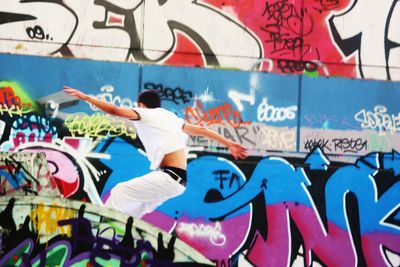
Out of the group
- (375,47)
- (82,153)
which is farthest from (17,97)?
(375,47)

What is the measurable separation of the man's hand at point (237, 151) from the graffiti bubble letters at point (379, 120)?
163 cm

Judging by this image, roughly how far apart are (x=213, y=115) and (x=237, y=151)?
22.3 inches

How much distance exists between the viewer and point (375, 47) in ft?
28.2

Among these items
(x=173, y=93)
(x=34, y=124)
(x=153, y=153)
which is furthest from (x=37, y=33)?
(x=153, y=153)

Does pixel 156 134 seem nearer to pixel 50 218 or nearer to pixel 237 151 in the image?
pixel 237 151

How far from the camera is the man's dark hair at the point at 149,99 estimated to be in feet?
26.4

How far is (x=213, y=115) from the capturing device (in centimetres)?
819

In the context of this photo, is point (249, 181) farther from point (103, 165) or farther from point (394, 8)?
point (394, 8)

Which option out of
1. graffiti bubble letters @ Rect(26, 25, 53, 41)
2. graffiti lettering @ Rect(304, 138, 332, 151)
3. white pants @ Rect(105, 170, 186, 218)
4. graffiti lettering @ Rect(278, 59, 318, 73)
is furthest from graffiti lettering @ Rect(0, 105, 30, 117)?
graffiti lettering @ Rect(304, 138, 332, 151)

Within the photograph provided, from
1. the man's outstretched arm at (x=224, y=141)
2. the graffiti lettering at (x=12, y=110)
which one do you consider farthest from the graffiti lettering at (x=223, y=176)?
the graffiti lettering at (x=12, y=110)

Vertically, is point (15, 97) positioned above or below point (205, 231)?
above

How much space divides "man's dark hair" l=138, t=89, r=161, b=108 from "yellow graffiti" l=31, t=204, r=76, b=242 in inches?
65.4

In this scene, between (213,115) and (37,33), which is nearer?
(37,33)

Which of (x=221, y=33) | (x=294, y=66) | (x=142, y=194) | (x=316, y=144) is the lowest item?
(x=142, y=194)
